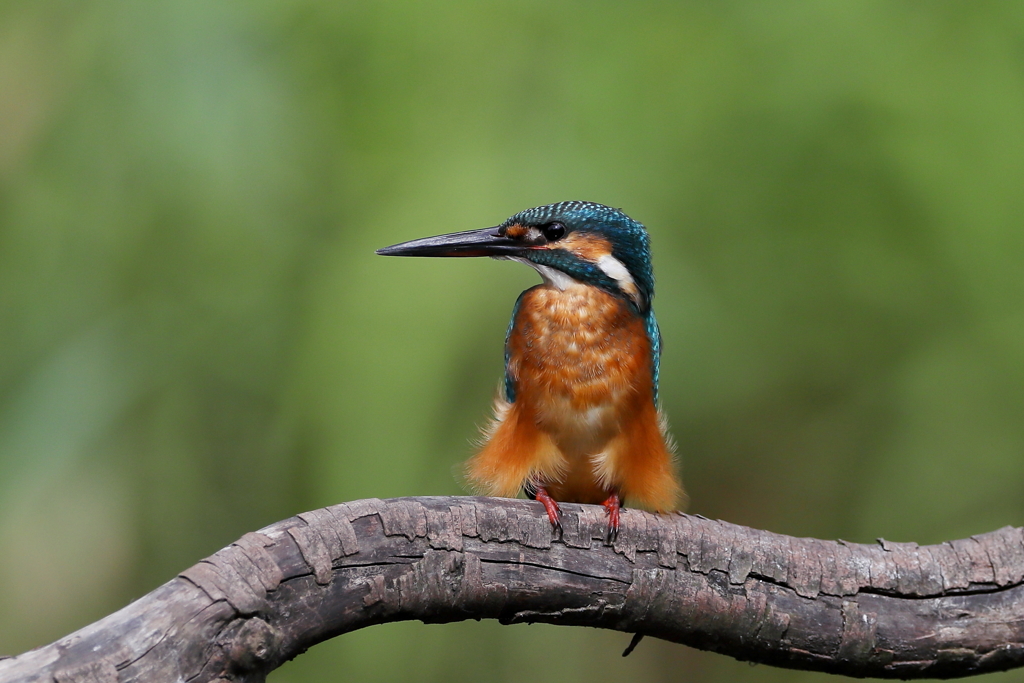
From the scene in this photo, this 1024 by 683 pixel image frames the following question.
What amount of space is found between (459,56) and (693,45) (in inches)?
28.5

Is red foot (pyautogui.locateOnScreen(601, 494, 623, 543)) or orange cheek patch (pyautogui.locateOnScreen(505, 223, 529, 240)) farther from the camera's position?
orange cheek patch (pyautogui.locateOnScreen(505, 223, 529, 240))

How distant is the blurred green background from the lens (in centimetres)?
234

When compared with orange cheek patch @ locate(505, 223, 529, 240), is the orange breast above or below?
below

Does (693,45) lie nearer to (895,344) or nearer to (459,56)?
(459,56)

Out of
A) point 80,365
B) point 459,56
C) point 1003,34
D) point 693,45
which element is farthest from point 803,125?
point 80,365

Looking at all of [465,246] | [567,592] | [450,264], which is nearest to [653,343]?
[465,246]

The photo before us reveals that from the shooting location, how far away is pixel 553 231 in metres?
1.68

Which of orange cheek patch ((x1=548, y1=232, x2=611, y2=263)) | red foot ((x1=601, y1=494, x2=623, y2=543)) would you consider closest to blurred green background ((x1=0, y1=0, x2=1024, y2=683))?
orange cheek patch ((x1=548, y1=232, x2=611, y2=263))

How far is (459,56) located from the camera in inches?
103

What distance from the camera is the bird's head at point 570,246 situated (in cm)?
168

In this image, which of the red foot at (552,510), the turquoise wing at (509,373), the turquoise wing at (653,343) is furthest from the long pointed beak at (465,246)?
the red foot at (552,510)

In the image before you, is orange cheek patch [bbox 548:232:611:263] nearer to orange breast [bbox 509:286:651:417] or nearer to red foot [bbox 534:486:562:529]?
orange breast [bbox 509:286:651:417]

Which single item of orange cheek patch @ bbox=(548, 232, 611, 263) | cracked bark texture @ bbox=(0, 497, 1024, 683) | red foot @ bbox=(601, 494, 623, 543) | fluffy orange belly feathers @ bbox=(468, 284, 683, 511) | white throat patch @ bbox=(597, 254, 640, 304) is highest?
orange cheek patch @ bbox=(548, 232, 611, 263)

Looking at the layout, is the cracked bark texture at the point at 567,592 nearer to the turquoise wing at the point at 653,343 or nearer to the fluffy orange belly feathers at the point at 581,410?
the fluffy orange belly feathers at the point at 581,410
